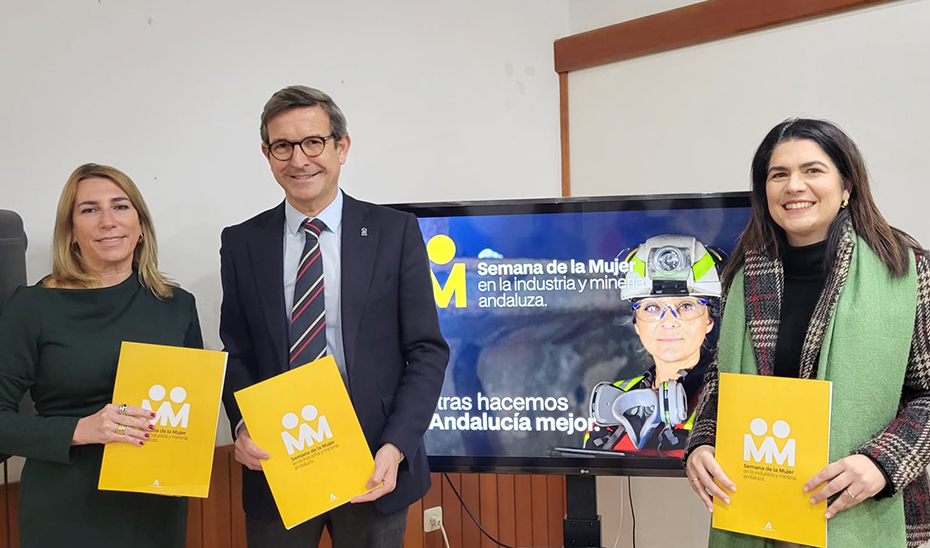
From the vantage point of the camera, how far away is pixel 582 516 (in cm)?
250

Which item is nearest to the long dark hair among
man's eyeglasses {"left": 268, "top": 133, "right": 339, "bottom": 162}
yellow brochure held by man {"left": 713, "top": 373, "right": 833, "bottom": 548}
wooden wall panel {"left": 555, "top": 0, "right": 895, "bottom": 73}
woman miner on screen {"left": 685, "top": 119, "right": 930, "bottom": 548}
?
woman miner on screen {"left": 685, "top": 119, "right": 930, "bottom": 548}

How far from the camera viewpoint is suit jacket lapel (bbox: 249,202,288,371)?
1.81 m

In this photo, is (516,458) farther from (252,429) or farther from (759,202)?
(759,202)

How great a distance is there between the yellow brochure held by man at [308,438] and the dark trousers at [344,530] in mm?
144

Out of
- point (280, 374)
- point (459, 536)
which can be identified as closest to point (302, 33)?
point (280, 374)

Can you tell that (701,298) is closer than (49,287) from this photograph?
No

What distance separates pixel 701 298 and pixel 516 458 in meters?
0.77

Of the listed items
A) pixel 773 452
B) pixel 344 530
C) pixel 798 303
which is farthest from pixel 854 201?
pixel 344 530

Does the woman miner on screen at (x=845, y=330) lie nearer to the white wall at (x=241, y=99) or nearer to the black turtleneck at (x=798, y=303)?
the black turtleneck at (x=798, y=303)

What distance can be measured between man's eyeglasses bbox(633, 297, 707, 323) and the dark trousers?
1007 millimetres

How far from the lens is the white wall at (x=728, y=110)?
260 centimetres

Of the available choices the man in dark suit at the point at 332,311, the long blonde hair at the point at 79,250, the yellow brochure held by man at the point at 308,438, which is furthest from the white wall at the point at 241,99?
the yellow brochure held by man at the point at 308,438

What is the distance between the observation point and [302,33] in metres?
2.79

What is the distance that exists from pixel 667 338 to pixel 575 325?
29 centimetres
